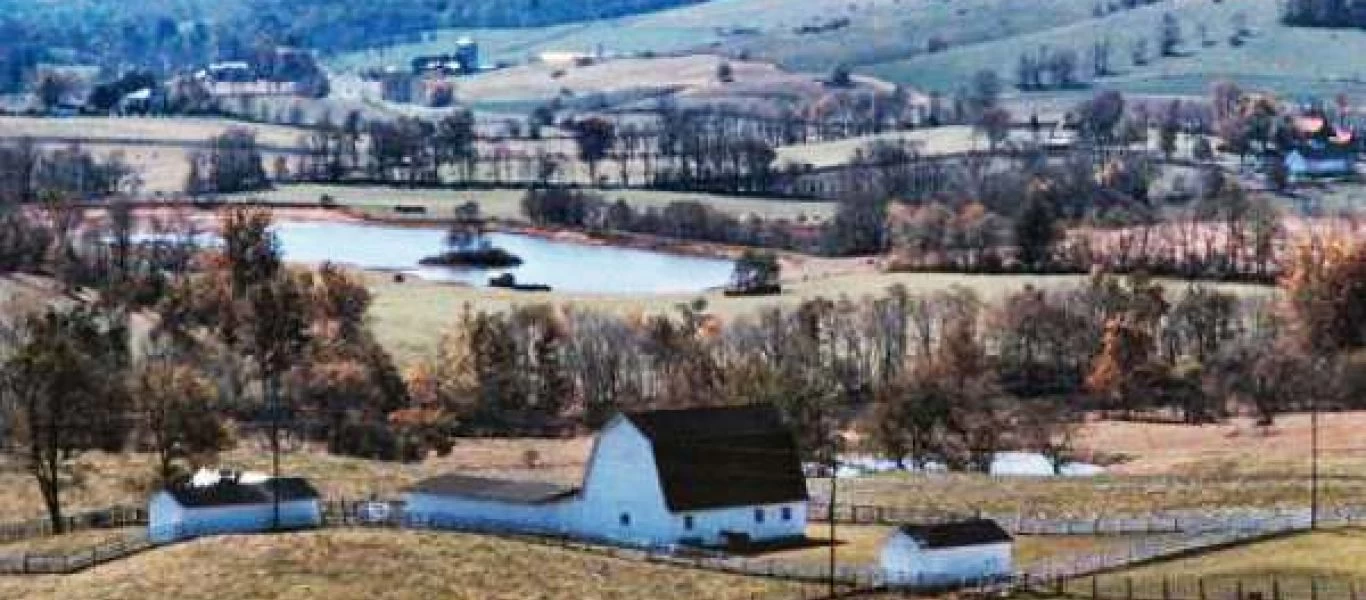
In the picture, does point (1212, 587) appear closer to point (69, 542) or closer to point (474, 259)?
point (69, 542)

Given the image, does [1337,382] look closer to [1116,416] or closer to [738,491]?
[1116,416]

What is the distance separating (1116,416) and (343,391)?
34.2 m

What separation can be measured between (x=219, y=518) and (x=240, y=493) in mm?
1295

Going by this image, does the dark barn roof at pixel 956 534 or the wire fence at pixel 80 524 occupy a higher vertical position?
the dark barn roof at pixel 956 534

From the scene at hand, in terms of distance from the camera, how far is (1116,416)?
117562mm

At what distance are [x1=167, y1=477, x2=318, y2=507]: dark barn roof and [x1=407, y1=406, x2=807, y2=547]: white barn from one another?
3.37m

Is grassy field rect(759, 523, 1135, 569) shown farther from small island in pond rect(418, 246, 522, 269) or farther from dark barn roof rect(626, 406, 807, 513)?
small island in pond rect(418, 246, 522, 269)

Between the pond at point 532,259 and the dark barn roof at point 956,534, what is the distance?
305ft

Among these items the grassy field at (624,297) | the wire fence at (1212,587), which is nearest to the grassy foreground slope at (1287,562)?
the wire fence at (1212,587)

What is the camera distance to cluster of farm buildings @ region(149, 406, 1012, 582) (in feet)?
244

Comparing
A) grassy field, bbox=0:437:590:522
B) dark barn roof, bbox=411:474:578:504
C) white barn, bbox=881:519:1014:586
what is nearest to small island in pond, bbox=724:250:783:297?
grassy field, bbox=0:437:590:522

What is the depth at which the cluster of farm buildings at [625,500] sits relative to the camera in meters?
74.2

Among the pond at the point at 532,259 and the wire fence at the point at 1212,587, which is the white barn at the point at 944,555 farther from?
the pond at the point at 532,259

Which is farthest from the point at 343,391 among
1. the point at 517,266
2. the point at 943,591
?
the point at 517,266
